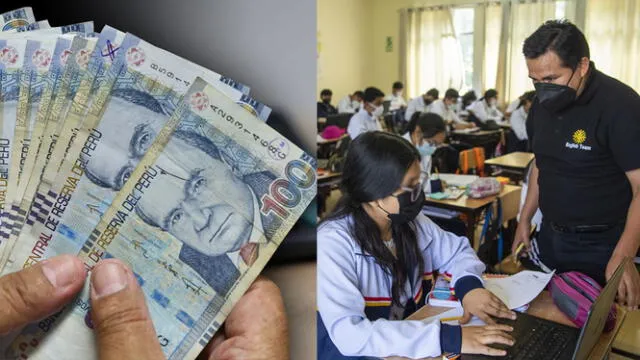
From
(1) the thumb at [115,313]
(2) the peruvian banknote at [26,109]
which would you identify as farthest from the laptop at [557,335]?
(2) the peruvian banknote at [26,109]

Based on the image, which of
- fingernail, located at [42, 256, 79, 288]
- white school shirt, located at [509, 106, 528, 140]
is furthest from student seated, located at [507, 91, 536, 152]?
fingernail, located at [42, 256, 79, 288]

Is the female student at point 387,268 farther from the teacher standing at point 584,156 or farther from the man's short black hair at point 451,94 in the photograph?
the man's short black hair at point 451,94

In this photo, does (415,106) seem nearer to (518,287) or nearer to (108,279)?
(518,287)

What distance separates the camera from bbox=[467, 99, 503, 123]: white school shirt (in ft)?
22.0

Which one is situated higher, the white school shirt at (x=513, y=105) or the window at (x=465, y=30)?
the window at (x=465, y=30)

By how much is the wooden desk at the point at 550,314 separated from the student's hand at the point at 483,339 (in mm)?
154

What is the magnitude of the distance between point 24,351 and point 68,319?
5 cm

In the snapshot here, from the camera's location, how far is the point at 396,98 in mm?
6656

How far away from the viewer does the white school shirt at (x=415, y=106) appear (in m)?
6.63

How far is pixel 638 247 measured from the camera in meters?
1.65

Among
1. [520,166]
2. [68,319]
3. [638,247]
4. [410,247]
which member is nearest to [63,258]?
[68,319]

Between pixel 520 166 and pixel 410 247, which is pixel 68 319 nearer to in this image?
pixel 410 247

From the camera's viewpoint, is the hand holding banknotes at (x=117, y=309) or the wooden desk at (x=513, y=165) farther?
the wooden desk at (x=513, y=165)

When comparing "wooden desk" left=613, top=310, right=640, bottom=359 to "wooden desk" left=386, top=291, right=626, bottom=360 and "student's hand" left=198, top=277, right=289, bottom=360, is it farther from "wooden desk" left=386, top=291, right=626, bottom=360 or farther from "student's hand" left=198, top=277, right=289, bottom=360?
"student's hand" left=198, top=277, right=289, bottom=360
